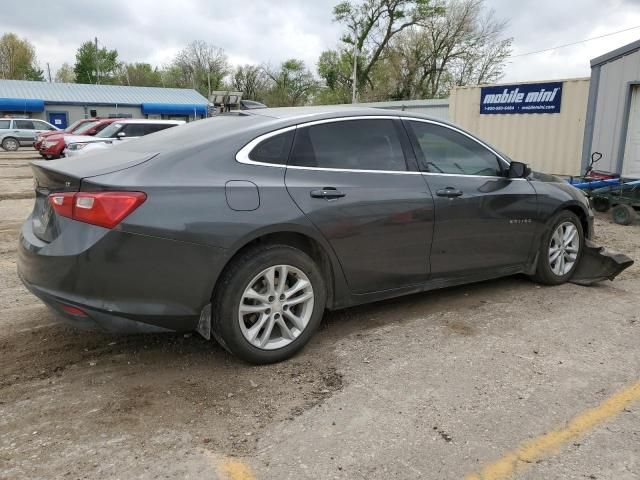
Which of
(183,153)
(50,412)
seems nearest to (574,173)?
(183,153)

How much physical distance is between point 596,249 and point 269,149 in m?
3.70

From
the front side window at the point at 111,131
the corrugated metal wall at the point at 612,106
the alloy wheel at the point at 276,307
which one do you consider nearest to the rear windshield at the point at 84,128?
the front side window at the point at 111,131

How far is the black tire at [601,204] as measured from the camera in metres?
10.1

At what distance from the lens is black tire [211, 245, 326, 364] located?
3.23 m

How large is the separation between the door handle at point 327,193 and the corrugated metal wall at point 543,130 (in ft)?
36.1

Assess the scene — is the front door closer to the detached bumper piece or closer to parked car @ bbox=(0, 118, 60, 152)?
the detached bumper piece

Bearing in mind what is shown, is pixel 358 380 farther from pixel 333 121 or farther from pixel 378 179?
pixel 333 121

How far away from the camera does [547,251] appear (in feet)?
16.7

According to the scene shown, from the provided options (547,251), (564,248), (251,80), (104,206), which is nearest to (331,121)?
(104,206)

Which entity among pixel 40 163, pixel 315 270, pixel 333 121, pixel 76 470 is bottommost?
pixel 76 470

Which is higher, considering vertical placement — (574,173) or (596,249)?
(574,173)

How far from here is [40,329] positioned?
159 inches

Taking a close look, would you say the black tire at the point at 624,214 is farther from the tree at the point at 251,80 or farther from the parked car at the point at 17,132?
the tree at the point at 251,80

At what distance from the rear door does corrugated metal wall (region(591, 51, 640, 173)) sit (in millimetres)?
8085
